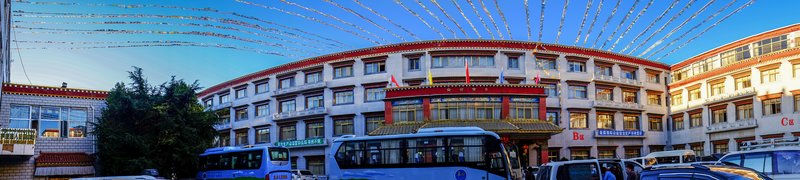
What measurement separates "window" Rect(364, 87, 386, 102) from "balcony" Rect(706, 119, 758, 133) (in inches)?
940

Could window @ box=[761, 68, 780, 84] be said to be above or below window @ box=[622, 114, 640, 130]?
above

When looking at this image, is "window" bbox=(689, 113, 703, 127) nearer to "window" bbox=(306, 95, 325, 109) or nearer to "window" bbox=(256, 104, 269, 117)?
"window" bbox=(306, 95, 325, 109)

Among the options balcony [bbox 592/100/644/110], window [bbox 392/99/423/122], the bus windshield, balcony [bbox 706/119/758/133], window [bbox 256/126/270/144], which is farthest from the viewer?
window [bbox 256/126/270/144]

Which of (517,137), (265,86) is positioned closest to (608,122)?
(517,137)

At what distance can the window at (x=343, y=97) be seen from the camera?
47.2 m

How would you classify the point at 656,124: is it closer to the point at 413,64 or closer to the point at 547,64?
the point at 547,64

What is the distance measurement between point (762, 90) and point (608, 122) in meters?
10.5

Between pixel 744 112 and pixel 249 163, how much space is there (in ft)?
112

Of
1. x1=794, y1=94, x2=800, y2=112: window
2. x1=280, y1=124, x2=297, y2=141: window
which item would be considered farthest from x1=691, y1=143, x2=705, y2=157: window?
x1=280, y1=124, x2=297, y2=141: window

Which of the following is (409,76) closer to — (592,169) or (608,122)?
(608,122)

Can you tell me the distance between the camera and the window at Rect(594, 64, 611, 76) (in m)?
48.3

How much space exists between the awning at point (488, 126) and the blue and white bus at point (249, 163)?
12.0 meters

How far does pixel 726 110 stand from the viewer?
45.0 metres

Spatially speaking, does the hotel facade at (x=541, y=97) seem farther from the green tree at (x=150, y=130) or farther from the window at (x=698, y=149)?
the green tree at (x=150, y=130)
